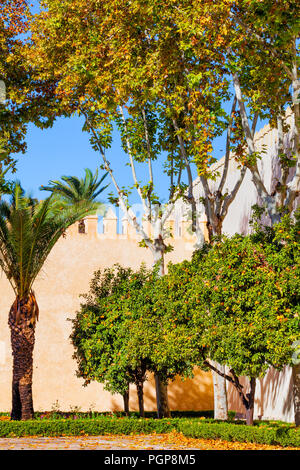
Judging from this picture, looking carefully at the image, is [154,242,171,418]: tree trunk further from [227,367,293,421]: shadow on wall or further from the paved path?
[227,367,293,421]: shadow on wall

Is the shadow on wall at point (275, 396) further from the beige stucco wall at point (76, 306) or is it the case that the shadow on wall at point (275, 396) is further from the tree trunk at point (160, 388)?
the tree trunk at point (160, 388)

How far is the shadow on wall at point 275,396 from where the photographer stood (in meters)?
17.0

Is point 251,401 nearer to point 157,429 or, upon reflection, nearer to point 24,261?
point 157,429

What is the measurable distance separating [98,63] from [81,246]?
7.86 metres

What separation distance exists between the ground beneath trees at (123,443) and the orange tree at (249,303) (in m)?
1.31

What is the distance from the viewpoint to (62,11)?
16.2 meters

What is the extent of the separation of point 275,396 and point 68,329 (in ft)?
22.9

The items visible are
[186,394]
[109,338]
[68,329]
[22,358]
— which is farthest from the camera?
[186,394]

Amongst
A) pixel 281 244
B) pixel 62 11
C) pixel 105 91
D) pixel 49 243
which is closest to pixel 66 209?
pixel 49 243

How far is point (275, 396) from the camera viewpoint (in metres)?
18.0

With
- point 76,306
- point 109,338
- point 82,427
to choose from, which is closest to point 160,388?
point 109,338

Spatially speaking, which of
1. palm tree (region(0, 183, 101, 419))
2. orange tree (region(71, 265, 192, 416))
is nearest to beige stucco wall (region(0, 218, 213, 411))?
orange tree (region(71, 265, 192, 416))

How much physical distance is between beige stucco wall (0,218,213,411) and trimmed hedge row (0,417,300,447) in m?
5.18

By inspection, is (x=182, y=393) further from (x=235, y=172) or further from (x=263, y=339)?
(x=263, y=339)
